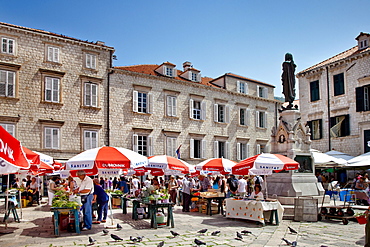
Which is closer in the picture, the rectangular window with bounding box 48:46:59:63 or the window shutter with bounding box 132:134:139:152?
the rectangular window with bounding box 48:46:59:63

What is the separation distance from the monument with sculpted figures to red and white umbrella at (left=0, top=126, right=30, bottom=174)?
356 inches

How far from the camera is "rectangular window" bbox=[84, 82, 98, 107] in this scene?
26047mm

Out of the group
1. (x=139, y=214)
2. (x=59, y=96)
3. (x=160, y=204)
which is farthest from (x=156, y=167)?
(x=59, y=96)

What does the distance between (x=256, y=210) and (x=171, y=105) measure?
65.0 feet

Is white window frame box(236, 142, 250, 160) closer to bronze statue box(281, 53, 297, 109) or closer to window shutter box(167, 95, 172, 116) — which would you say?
window shutter box(167, 95, 172, 116)

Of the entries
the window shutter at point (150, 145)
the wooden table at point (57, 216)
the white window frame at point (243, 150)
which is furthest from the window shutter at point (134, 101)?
the wooden table at point (57, 216)

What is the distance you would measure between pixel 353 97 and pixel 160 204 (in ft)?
72.4

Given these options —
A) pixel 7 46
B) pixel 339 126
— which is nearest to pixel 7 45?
pixel 7 46

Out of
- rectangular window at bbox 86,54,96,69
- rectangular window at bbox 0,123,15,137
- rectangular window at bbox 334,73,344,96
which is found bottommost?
rectangular window at bbox 0,123,15,137

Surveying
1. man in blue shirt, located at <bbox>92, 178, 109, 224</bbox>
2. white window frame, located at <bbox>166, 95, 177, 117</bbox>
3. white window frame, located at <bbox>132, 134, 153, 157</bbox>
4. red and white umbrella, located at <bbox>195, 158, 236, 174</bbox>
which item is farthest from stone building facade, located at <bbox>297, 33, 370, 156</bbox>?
man in blue shirt, located at <bbox>92, 178, 109, 224</bbox>

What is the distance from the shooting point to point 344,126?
2797cm

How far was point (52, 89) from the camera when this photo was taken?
24719 millimetres

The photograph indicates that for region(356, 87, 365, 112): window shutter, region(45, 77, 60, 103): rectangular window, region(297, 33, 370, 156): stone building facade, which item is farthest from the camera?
region(297, 33, 370, 156): stone building facade

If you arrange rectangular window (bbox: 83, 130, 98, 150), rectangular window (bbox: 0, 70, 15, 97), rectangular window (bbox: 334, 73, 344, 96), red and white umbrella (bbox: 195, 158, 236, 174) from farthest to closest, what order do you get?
rectangular window (bbox: 334, 73, 344, 96) → rectangular window (bbox: 83, 130, 98, 150) → rectangular window (bbox: 0, 70, 15, 97) → red and white umbrella (bbox: 195, 158, 236, 174)
